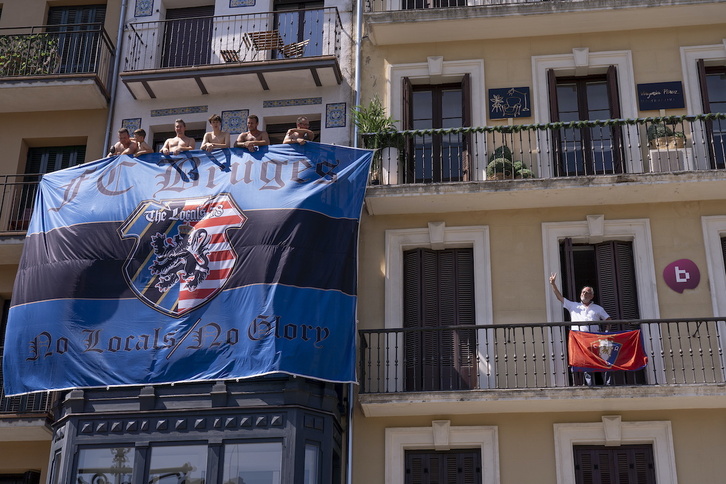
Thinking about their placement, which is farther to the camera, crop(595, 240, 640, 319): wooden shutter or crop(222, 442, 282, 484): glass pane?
crop(595, 240, 640, 319): wooden shutter

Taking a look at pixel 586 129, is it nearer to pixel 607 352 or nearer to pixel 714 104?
pixel 714 104

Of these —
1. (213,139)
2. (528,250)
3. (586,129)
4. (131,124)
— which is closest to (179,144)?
(213,139)

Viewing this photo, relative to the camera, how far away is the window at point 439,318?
1684cm

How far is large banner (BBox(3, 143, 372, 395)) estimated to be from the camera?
51.5 feet

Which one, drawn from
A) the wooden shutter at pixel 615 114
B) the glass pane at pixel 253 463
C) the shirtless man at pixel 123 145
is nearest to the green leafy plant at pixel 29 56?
the shirtless man at pixel 123 145

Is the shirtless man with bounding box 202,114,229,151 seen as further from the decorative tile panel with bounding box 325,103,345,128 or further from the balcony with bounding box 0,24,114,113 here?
the balcony with bounding box 0,24,114,113

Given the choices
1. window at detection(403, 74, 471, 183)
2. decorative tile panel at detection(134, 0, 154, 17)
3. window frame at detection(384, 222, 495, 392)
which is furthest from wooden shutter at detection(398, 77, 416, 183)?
decorative tile panel at detection(134, 0, 154, 17)

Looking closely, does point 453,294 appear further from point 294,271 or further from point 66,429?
point 66,429

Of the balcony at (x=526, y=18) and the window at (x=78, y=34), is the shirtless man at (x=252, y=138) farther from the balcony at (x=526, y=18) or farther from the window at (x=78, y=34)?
the window at (x=78, y=34)

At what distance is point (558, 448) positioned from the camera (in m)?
16.0

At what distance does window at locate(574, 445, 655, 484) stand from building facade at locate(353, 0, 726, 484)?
22mm

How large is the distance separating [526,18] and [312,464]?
8.49 m

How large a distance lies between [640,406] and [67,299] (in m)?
8.76

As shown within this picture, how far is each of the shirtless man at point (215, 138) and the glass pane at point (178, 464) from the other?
489 centimetres
